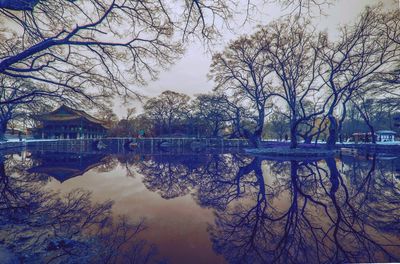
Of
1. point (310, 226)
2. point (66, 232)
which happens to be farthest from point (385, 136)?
point (66, 232)

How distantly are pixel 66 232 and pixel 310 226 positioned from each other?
16.0 ft

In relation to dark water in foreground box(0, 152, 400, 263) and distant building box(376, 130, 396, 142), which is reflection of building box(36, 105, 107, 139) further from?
distant building box(376, 130, 396, 142)

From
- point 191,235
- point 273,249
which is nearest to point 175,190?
point 191,235

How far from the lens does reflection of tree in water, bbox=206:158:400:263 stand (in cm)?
285

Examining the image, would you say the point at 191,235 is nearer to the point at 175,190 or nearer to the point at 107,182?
the point at 175,190

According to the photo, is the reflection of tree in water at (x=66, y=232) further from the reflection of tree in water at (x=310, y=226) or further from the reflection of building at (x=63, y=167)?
the reflection of building at (x=63, y=167)

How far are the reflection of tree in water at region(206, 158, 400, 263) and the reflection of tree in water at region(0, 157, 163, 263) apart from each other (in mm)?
1610

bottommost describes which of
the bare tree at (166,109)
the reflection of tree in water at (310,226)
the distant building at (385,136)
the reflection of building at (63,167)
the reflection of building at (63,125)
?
the reflection of building at (63,167)

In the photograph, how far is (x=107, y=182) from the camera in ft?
25.0

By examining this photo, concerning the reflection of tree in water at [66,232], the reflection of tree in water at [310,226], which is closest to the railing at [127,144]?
the reflection of tree in water at [66,232]

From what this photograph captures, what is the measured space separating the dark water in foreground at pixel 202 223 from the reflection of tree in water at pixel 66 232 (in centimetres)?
2

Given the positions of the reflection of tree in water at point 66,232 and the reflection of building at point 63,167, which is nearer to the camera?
the reflection of tree in water at point 66,232

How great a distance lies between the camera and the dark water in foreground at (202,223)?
2818 mm

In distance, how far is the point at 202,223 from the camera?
3914 millimetres
